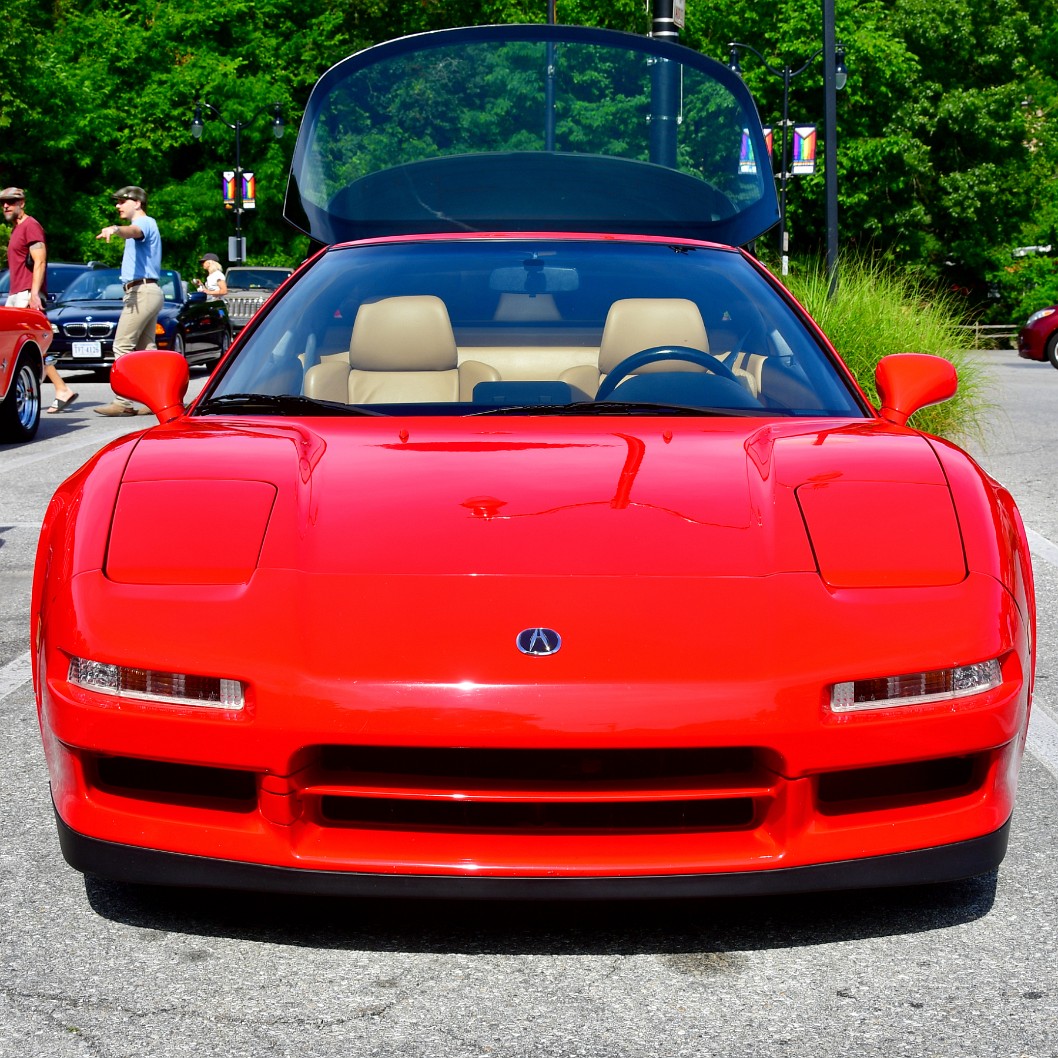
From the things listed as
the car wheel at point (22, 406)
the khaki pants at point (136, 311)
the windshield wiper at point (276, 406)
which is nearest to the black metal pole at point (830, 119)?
the khaki pants at point (136, 311)

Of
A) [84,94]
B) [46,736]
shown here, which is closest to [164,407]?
[46,736]

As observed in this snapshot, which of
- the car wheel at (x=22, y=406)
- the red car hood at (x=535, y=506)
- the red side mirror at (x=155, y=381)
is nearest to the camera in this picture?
the red car hood at (x=535, y=506)

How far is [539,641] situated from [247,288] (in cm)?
2840

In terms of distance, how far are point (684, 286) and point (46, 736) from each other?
2.30m

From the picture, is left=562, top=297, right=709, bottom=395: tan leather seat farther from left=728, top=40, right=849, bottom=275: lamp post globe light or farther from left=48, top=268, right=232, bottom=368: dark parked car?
left=728, top=40, right=849, bottom=275: lamp post globe light

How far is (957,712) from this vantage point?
2.79m

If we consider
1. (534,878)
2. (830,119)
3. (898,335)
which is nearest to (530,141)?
(534,878)

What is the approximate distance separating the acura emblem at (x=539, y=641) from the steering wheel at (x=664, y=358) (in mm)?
1473

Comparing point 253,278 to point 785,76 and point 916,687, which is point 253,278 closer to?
point 785,76

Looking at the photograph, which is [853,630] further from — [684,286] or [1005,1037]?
[684,286]

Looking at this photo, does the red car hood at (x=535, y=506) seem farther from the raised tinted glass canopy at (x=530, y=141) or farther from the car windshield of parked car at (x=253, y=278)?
the car windshield of parked car at (x=253, y=278)

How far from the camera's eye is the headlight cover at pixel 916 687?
2.74 m

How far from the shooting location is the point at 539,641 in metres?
2.78

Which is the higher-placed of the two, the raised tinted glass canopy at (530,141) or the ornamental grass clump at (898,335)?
the raised tinted glass canopy at (530,141)
